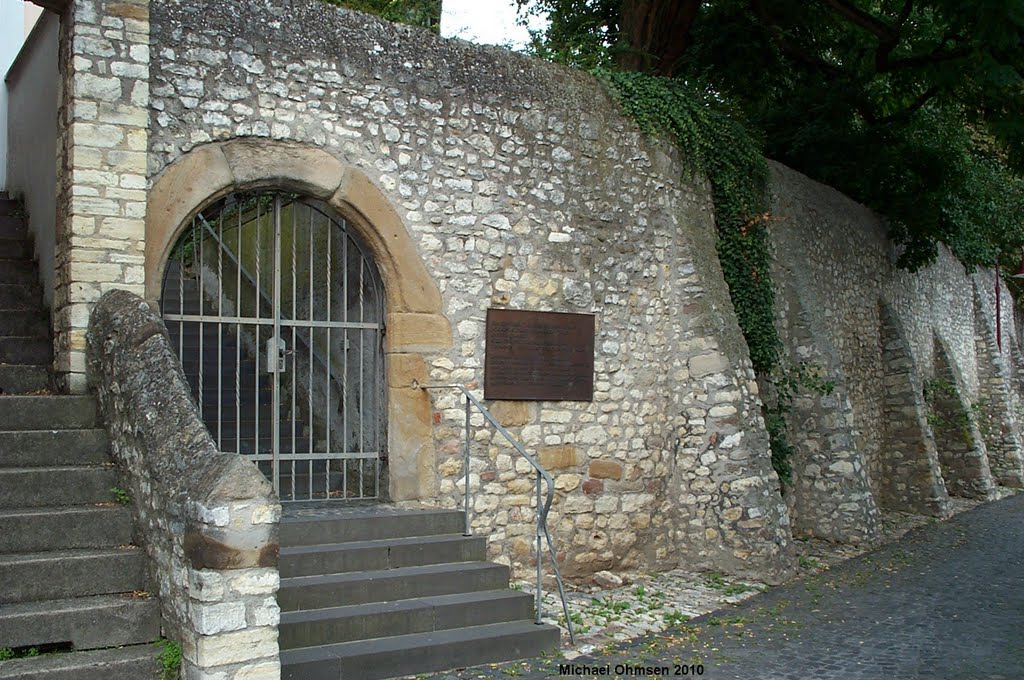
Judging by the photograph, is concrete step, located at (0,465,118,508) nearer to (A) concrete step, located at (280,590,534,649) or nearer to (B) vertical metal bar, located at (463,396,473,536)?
(A) concrete step, located at (280,590,534,649)

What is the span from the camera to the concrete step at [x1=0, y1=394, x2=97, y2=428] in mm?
5785

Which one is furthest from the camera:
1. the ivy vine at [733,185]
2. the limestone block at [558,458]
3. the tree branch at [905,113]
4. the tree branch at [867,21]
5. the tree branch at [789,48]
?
the tree branch at [905,113]

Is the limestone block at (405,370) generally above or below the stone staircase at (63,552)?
above

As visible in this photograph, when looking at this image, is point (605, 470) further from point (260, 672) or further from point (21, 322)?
point (21, 322)

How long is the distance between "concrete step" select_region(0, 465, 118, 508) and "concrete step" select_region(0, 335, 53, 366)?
121 cm

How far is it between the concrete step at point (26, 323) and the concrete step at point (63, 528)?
67.6 inches

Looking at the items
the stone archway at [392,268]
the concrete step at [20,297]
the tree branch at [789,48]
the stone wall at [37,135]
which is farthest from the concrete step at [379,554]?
the tree branch at [789,48]

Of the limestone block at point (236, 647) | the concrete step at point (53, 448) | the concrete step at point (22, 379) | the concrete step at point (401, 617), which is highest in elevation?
the concrete step at point (22, 379)

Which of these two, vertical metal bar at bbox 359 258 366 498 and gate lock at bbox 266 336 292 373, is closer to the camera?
gate lock at bbox 266 336 292 373

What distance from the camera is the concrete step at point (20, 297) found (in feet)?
22.8

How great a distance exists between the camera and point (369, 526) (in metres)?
6.72

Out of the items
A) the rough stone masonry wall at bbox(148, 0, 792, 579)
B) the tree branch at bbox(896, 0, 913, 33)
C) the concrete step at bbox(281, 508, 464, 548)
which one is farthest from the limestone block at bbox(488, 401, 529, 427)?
the tree branch at bbox(896, 0, 913, 33)

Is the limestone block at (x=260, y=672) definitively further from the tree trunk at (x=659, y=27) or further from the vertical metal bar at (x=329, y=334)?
the tree trunk at (x=659, y=27)

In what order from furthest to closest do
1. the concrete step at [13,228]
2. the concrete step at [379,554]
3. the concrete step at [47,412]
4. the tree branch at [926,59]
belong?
the tree branch at [926,59] → the concrete step at [13,228] → the concrete step at [379,554] → the concrete step at [47,412]
